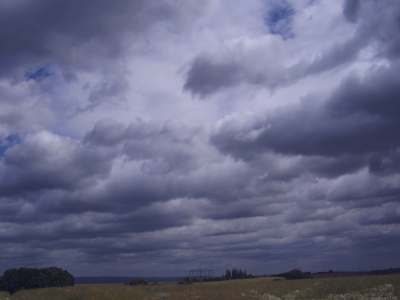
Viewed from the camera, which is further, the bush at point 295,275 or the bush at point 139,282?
the bush at point 295,275

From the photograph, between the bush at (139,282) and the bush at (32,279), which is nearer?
the bush at (139,282)

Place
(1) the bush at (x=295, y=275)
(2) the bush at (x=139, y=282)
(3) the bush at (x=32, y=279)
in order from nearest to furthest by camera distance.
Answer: (2) the bush at (x=139, y=282) < (3) the bush at (x=32, y=279) < (1) the bush at (x=295, y=275)

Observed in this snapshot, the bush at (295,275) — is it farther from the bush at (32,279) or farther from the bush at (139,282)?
the bush at (32,279)

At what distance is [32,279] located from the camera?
8362 centimetres

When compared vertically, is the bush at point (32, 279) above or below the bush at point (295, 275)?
above

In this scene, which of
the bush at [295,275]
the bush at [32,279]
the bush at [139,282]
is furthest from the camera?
the bush at [295,275]

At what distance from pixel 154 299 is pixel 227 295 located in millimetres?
7008

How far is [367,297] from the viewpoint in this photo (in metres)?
35.1

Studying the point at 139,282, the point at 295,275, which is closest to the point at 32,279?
the point at 139,282

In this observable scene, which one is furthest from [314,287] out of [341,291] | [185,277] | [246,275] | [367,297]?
[246,275]

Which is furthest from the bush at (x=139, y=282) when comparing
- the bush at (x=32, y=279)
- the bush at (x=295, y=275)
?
the bush at (x=295, y=275)

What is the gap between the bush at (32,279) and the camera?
8294 centimetres

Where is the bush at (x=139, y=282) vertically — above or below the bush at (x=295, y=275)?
above

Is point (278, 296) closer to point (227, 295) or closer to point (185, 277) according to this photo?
point (227, 295)
